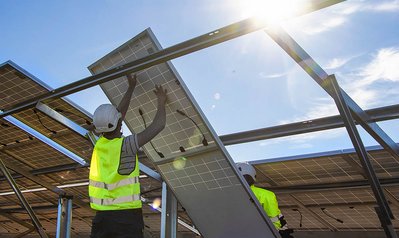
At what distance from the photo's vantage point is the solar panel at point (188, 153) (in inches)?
183

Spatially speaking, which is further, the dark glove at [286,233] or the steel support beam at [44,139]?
the steel support beam at [44,139]

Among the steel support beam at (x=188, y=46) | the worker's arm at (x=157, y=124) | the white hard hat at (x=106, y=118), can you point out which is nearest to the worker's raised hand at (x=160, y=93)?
the worker's arm at (x=157, y=124)

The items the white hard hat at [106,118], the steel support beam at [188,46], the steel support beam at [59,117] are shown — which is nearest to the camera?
the steel support beam at [188,46]

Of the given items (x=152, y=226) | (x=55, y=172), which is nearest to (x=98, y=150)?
(x=55, y=172)

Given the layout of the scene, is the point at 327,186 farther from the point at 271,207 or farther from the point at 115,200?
the point at 115,200

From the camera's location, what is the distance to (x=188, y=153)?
5148 millimetres

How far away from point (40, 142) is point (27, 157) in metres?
1.03

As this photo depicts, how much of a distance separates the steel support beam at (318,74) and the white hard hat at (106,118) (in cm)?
164

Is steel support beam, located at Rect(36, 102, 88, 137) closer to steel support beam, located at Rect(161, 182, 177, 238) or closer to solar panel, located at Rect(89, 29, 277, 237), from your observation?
solar panel, located at Rect(89, 29, 277, 237)

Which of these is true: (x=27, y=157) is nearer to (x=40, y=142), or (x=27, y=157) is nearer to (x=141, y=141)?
(x=40, y=142)

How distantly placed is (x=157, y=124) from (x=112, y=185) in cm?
71

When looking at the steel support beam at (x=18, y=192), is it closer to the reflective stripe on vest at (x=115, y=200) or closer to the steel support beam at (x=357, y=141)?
the reflective stripe on vest at (x=115, y=200)

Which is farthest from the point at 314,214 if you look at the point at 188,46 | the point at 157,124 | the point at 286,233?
the point at 188,46

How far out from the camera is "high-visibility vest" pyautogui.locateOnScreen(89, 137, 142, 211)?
144 inches
